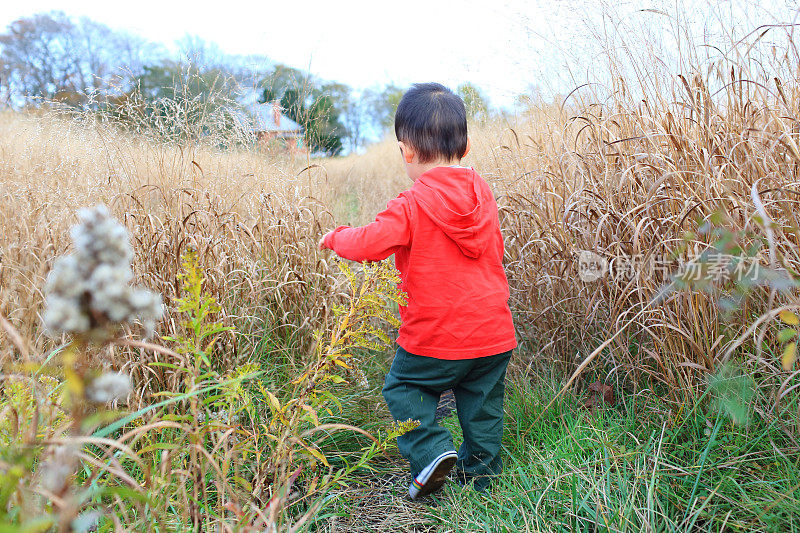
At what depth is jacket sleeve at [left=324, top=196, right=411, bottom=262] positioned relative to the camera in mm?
1709

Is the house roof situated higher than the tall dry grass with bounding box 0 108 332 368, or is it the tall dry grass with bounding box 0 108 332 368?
the house roof

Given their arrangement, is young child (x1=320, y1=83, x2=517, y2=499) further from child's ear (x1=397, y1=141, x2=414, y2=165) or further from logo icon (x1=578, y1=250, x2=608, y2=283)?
logo icon (x1=578, y1=250, x2=608, y2=283)

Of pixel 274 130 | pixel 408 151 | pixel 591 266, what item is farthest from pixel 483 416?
pixel 274 130

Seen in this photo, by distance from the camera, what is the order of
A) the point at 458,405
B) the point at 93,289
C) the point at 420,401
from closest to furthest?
1. the point at 93,289
2. the point at 420,401
3. the point at 458,405

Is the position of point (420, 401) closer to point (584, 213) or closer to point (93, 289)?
point (584, 213)

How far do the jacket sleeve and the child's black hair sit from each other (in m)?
0.25

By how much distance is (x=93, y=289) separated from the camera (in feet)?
1.58

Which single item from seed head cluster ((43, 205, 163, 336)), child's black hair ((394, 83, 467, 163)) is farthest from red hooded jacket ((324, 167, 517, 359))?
seed head cluster ((43, 205, 163, 336))

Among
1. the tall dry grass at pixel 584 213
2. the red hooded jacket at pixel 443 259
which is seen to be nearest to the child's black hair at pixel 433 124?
the red hooded jacket at pixel 443 259

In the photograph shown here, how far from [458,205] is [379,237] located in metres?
0.29

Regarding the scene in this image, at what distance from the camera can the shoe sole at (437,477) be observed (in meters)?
1.73

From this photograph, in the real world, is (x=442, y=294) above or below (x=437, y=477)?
above

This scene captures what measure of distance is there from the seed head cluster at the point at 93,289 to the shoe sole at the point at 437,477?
141cm

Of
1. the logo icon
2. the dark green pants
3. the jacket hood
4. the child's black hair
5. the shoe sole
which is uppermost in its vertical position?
the child's black hair
